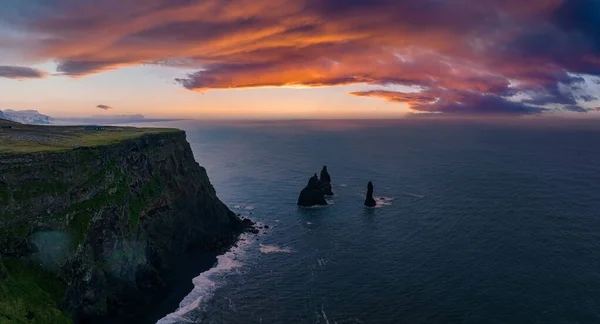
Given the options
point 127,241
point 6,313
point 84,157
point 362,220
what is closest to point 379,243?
point 362,220


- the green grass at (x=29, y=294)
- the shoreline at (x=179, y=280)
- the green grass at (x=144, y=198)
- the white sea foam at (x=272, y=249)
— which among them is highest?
the green grass at (x=144, y=198)

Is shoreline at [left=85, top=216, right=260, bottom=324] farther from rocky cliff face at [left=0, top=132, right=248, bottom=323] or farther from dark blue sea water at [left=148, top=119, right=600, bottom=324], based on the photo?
dark blue sea water at [left=148, top=119, right=600, bottom=324]

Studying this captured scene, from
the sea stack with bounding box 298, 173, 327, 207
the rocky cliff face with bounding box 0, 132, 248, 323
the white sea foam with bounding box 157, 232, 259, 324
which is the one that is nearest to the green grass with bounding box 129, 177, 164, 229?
the rocky cliff face with bounding box 0, 132, 248, 323

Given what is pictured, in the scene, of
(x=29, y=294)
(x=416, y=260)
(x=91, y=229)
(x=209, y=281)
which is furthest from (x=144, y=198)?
(x=416, y=260)

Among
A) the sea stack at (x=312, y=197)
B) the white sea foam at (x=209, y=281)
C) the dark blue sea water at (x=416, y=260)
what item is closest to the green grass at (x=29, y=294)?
the white sea foam at (x=209, y=281)

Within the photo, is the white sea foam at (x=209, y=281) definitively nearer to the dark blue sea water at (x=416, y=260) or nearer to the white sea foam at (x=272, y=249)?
the dark blue sea water at (x=416, y=260)

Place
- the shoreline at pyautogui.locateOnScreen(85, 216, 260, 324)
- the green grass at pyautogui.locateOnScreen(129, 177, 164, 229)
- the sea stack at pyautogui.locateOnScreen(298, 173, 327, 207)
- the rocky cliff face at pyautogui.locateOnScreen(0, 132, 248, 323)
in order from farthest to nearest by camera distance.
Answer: the sea stack at pyautogui.locateOnScreen(298, 173, 327, 207) < the green grass at pyautogui.locateOnScreen(129, 177, 164, 229) < the shoreline at pyautogui.locateOnScreen(85, 216, 260, 324) < the rocky cliff face at pyautogui.locateOnScreen(0, 132, 248, 323)

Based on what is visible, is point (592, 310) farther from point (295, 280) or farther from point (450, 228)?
point (295, 280)
